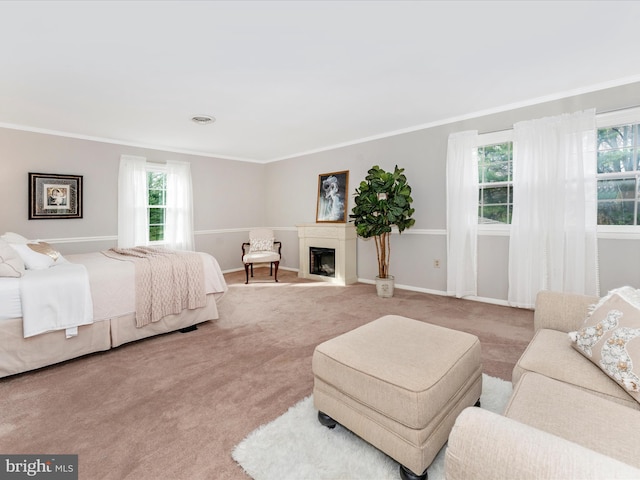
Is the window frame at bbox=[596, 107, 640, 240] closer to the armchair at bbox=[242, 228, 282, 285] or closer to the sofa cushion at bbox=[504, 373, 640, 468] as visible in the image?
the sofa cushion at bbox=[504, 373, 640, 468]

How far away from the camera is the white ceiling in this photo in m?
2.06

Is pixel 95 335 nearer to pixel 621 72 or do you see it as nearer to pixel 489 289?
pixel 489 289

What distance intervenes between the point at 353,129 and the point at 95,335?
408 cm

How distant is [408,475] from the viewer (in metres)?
1.34

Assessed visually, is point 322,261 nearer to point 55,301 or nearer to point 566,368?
point 55,301

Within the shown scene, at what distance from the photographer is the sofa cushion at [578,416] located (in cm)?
97

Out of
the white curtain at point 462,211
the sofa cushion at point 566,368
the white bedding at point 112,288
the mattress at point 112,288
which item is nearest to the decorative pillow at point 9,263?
the mattress at point 112,288

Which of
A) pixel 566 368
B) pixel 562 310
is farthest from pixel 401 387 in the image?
pixel 562 310

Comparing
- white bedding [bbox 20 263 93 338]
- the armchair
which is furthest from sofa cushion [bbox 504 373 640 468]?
the armchair

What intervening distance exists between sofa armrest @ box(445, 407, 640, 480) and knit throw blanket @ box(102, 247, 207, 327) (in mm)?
2899

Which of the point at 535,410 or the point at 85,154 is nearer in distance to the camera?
the point at 535,410

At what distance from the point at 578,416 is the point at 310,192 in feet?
18.2

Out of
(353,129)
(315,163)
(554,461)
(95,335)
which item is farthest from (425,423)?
(315,163)

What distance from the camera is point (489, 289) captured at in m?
4.15
